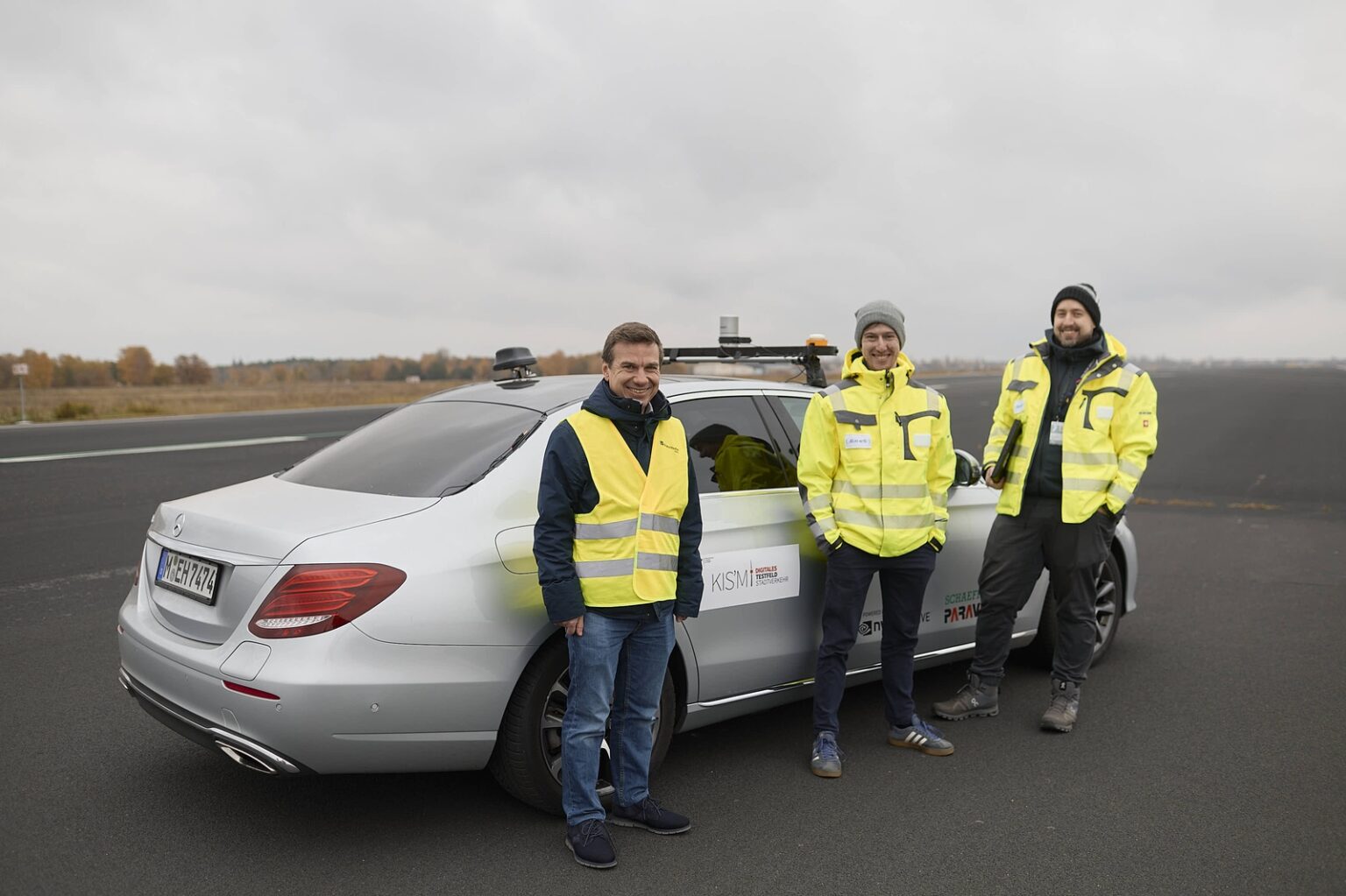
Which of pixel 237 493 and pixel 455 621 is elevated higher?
pixel 237 493

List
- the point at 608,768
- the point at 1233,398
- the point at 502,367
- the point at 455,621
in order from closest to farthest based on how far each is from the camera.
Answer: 1. the point at 455,621
2. the point at 608,768
3. the point at 502,367
4. the point at 1233,398

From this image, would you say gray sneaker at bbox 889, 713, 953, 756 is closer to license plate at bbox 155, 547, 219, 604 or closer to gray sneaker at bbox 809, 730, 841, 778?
gray sneaker at bbox 809, 730, 841, 778

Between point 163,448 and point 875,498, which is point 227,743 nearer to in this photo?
point 875,498

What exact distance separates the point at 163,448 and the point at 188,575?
14.0 meters

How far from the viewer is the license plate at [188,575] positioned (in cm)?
329

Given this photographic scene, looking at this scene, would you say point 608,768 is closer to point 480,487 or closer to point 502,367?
point 480,487

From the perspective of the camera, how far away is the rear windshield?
3.61 m

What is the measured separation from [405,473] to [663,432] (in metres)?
0.99

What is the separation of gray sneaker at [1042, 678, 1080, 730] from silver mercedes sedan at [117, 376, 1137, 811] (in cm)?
123

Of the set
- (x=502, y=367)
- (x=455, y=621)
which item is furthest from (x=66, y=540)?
(x=455, y=621)

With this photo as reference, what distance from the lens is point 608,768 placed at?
12.1 ft

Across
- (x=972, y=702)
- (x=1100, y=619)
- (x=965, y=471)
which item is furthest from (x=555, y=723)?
(x=1100, y=619)

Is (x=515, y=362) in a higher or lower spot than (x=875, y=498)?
higher

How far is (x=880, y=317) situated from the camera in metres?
4.27
